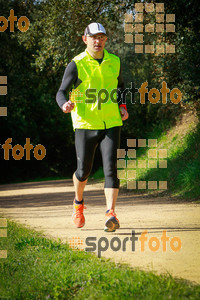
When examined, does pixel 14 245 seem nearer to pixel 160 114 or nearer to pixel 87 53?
pixel 87 53

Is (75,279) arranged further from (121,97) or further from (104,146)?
(121,97)

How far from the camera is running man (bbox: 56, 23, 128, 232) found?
6.30m

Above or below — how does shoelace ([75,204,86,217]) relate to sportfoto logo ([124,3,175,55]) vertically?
below

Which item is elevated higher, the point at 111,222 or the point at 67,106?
the point at 67,106

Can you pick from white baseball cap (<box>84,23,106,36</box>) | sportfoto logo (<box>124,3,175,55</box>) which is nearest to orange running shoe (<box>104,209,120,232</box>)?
white baseball cap (<box>84,23,106,36</box>)

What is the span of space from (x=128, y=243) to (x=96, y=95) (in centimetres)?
180

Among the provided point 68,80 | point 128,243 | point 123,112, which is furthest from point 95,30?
point 128,243

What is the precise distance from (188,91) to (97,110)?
8162 millimetres

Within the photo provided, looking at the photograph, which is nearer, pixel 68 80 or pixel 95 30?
pixel 95 30

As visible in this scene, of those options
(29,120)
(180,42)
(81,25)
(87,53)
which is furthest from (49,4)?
(29,120)

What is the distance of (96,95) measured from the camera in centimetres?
633

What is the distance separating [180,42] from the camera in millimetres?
14516

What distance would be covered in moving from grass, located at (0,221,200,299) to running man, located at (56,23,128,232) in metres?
1.17

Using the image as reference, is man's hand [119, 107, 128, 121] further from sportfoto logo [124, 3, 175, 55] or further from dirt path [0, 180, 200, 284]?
sportfoto logo [124, 3, 175, 55]
